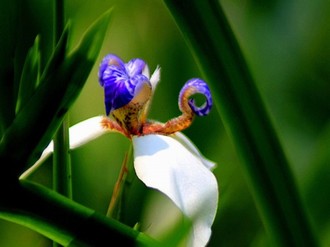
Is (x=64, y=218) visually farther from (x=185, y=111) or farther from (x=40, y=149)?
(x=185, y=111)

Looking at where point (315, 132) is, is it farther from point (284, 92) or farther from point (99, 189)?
point (99, 189)

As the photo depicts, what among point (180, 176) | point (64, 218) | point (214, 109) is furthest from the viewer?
point (214, 109)

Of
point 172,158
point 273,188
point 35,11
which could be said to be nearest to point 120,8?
point 35,11

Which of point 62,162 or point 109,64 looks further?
point 109,64

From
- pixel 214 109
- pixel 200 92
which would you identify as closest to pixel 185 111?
pixel 200 92

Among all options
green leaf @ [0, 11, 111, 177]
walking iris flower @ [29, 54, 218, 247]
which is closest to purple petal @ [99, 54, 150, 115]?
walking iris flower @ [29, 54, 218, 247]

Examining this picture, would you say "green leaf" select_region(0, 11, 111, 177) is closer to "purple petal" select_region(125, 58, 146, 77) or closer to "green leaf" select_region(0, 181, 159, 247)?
"green leaf" select_region(0, 181, 159, 247)

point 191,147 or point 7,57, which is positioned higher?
point 7,57
